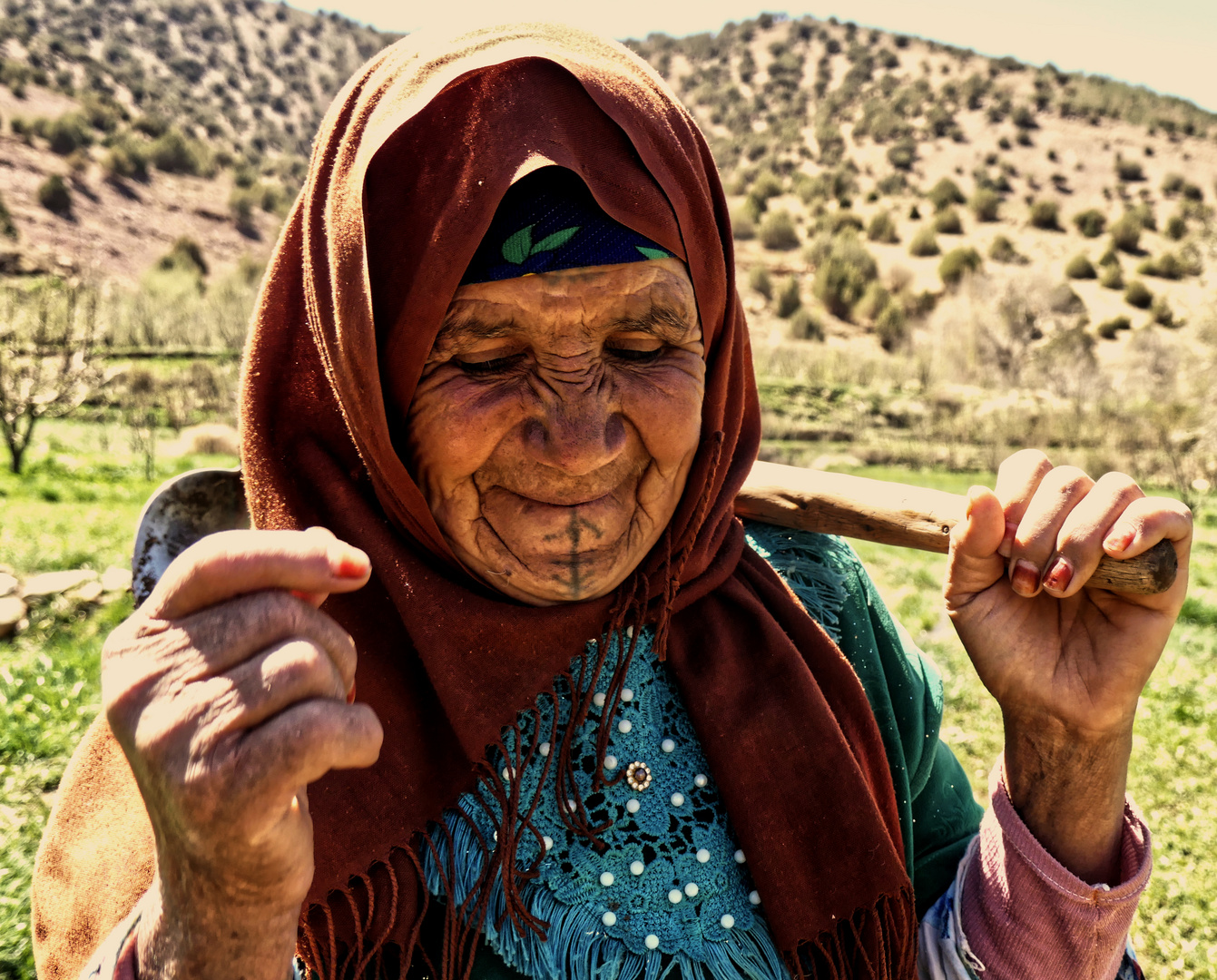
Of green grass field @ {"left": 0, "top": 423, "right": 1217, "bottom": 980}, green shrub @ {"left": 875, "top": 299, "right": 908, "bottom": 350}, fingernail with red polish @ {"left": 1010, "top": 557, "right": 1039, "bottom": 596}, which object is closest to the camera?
fingernail with red polish @ {"left": 1010, "top": 557, "right": 1039, "bottom": 596}

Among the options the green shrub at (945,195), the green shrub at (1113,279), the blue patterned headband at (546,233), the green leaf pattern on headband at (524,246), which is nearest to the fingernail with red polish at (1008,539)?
the blue patterned headband at (546,233)

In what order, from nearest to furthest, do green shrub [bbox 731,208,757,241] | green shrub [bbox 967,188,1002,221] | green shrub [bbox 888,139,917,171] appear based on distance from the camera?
green shrub [bbox 967,188,1002,221], green shrub [bbox 731,208,757,241], green shrub [bbox 888,139,917,171]

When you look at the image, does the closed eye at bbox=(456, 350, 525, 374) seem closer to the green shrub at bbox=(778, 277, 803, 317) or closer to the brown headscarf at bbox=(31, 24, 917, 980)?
the brown headscarf at bbox=(31, 24, 917, 980)

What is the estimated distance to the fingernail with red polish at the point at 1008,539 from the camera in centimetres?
157

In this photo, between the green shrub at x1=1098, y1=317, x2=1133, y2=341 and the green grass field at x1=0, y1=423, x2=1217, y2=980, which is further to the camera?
the green shrub at x1=1098, y1=317, x2=1133, y2=341

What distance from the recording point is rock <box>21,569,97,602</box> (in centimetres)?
603

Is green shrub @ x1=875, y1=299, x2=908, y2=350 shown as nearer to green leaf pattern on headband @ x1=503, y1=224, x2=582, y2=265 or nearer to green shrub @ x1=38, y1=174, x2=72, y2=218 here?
green shrub @ x1=38, y1=174, x2=72, y2=218

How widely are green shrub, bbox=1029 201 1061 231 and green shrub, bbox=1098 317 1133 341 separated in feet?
39.4

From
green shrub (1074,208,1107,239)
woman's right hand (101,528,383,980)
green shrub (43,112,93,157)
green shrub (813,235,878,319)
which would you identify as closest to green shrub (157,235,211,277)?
green shrub (43,112,93,157)

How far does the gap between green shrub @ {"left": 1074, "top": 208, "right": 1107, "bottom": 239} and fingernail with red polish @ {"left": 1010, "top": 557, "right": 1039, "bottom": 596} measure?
50.3 m

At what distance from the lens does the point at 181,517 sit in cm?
229

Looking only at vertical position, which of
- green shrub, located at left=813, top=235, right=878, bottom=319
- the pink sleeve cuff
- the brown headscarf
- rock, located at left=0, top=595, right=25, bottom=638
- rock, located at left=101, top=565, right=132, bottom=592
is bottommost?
green shrub, located at left=813, top=235, right=878, bottom=319

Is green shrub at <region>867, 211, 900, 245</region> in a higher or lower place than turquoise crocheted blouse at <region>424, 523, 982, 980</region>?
lower

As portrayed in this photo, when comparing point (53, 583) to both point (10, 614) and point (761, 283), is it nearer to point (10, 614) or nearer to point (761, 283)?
point (10, 614)
